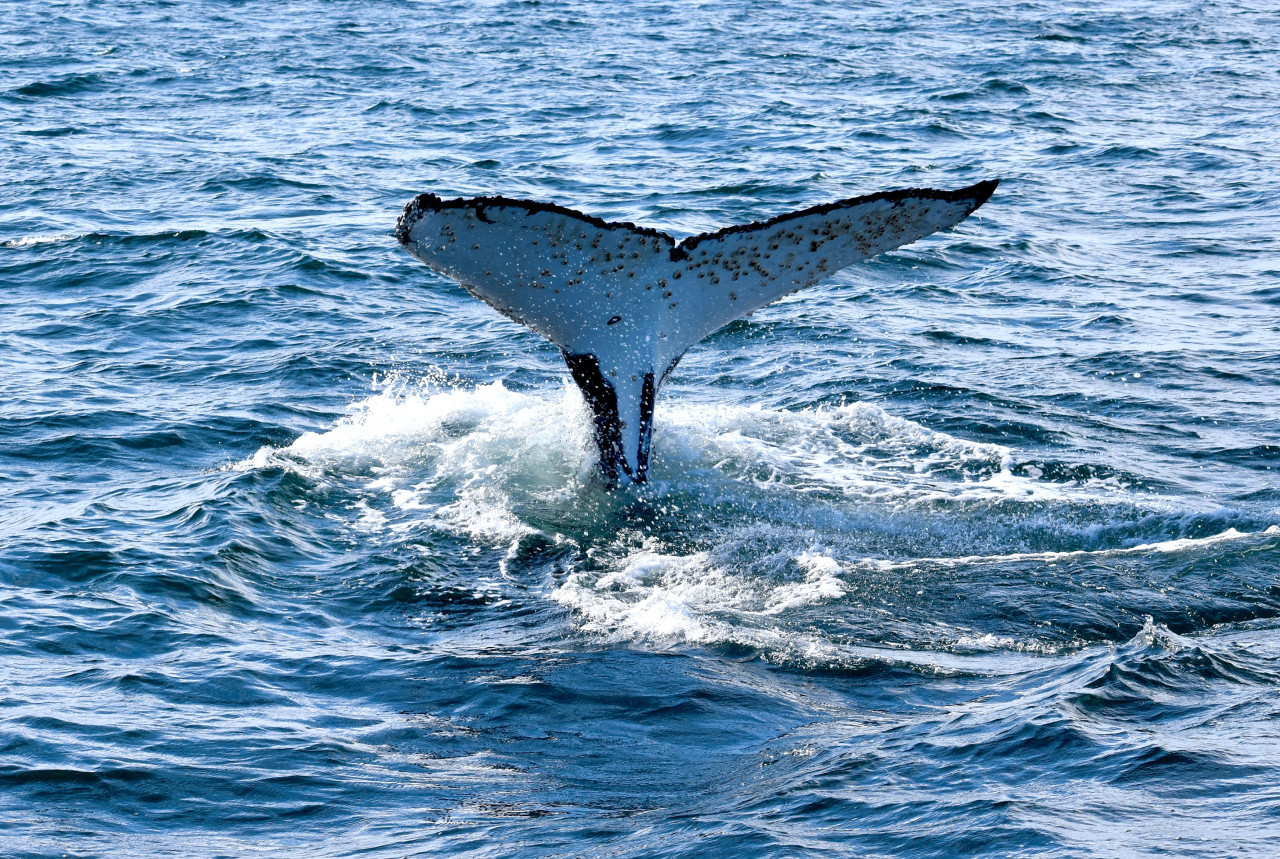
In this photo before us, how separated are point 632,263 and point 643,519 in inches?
76.7

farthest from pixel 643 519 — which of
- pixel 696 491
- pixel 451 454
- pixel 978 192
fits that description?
pixel 978 192

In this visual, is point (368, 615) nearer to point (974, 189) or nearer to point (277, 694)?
point (277, 694)

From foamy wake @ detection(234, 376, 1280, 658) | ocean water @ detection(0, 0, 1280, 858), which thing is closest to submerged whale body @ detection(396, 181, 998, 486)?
foamy wake @ detection(234, 376, 1280, 658)

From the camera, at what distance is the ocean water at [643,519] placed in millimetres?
5762

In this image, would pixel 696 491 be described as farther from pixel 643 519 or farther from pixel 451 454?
pixel 451 454

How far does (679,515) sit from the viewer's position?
908 centimetres

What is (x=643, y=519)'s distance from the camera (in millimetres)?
8969

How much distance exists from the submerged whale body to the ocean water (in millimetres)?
1261

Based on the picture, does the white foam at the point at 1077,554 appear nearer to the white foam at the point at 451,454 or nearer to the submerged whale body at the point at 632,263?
the submerged whale body at the point at 632,263

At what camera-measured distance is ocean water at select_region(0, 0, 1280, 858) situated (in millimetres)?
5762

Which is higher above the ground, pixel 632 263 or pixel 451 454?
pixel 632 263

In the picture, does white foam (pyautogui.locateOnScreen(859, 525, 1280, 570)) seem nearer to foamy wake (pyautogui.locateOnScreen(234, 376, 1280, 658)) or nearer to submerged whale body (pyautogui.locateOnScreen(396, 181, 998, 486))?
foamy wake (pyautogui.locateOnScreen(234, 376, 1280, 658))

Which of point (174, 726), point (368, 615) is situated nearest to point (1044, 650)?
point (368, 615)

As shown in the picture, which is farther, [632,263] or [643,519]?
[643,519]
